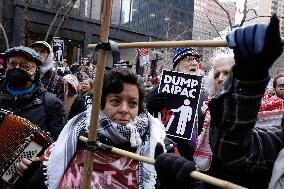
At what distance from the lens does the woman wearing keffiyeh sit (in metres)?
2.26

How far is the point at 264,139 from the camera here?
1577 mm

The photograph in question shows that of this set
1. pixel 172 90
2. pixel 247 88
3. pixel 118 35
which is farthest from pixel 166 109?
pixel 118 35

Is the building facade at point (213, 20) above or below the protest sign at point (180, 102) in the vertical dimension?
above

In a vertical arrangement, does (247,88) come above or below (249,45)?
below

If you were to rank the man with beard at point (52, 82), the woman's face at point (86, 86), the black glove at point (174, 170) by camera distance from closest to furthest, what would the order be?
the black glove at point (174, 170), the man with beard at point (52, 82), the woman's face at point (86, 86)

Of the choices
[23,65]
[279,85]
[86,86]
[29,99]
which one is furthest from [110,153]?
[86,86]

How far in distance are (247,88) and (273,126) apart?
1.41 feet

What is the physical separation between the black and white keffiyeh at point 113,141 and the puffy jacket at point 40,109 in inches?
34.2

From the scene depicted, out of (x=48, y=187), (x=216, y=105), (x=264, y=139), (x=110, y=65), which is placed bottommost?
(x=48, y=187)

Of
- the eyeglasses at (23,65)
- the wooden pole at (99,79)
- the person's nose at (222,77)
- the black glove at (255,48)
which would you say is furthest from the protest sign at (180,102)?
the black glove at (255,48)

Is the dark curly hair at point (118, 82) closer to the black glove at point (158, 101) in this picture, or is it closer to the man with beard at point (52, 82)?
the black glove at point (158, 101)

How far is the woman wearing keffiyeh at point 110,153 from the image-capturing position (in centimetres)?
226

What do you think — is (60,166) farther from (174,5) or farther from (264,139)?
(174,5)

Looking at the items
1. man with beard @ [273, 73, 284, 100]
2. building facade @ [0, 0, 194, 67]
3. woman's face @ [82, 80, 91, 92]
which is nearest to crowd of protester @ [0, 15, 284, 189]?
man with beard @ [273, 73, 284, 100]
